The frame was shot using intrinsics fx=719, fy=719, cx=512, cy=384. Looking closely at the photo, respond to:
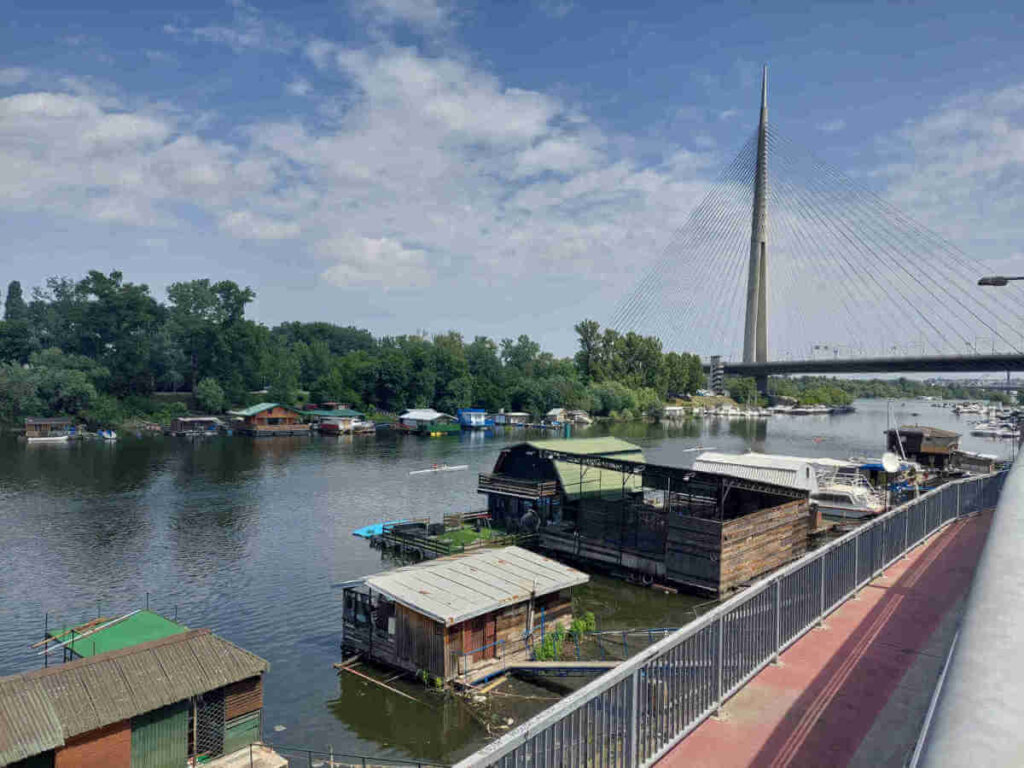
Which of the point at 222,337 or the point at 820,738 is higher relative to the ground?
the point at 222,337

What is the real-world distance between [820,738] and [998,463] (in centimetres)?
6852

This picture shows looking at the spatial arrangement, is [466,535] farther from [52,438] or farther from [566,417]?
[566,417]

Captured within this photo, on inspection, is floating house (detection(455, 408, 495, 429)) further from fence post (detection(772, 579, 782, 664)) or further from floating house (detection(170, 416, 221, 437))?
fence post (detection(772, 579, 782, 664))

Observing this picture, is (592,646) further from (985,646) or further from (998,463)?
(998,463)

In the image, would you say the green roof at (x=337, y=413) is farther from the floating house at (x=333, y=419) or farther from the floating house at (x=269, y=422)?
the floating house at (x=269, y=422)

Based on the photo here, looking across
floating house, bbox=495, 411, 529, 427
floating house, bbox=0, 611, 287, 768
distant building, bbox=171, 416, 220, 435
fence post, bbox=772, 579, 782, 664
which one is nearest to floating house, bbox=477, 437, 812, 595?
floating house, bbox=0, 611, 287, 768

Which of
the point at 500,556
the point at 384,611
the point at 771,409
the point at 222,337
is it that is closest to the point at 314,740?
the point at 384,611

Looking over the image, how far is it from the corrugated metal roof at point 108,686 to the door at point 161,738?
0.38m

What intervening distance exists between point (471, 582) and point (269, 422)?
79.1m

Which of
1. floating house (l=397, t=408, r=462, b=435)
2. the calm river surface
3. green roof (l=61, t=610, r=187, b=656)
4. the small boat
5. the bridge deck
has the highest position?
the bridge deck

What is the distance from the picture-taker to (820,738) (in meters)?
6.86

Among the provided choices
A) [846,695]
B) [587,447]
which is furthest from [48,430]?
[846,695]

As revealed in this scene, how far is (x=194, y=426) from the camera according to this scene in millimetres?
93125

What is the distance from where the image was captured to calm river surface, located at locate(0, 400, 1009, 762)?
1995 cm
